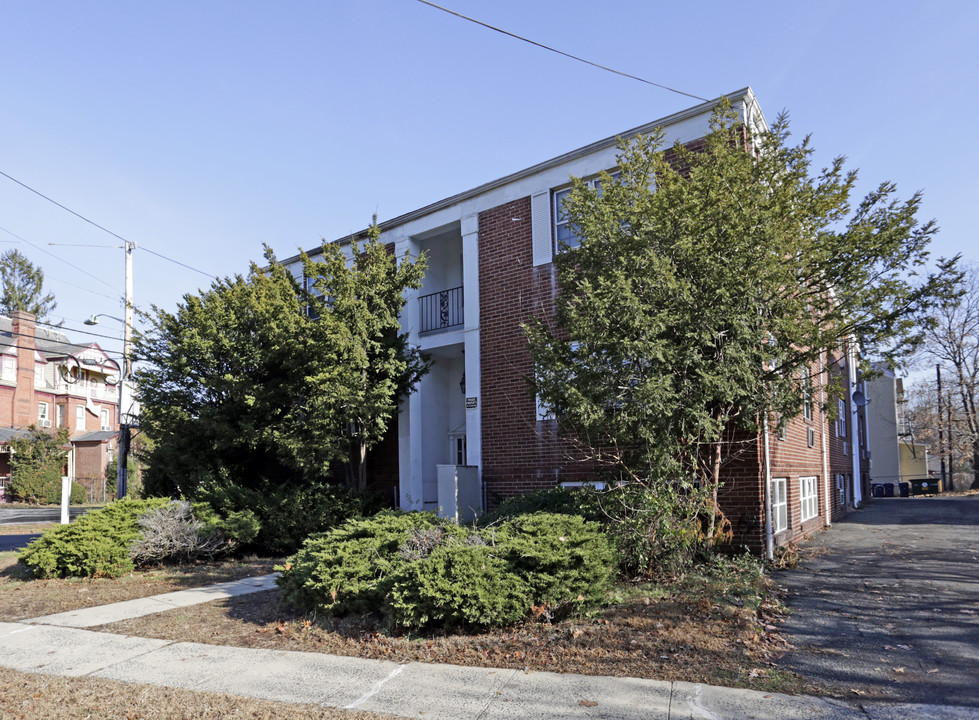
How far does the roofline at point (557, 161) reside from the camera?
11.2m

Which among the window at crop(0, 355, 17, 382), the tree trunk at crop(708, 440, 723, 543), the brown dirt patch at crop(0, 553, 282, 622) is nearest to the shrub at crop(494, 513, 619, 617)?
the tree trunk at crop(708, 440, 723, 543)

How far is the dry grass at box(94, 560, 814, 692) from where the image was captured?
5770 millimetres

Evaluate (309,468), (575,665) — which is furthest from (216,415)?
(575,665)

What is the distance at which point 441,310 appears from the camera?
16297 millimetres

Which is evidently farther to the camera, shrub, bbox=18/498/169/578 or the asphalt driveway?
Result: shrub, bbox=18/498/169/578

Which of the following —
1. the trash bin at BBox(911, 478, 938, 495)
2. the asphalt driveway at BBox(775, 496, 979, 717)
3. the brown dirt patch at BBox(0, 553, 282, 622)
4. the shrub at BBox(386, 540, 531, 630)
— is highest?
the shrub at BBox(386, 540, 531, 630)

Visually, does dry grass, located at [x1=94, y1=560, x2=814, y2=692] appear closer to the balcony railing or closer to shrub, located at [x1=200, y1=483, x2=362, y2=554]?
shrub, located at [x1=200, y1=483, x2=362, y2=554]

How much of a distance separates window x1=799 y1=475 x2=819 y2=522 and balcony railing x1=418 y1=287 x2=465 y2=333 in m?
7.93

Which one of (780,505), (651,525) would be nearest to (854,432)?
(780,505)

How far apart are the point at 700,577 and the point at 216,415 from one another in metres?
9.85

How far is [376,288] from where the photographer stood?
45.0 ft

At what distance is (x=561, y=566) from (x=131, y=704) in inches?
153

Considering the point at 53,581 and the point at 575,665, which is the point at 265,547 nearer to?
the point at 53,581

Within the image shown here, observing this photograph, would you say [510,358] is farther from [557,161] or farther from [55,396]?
[55,396]
